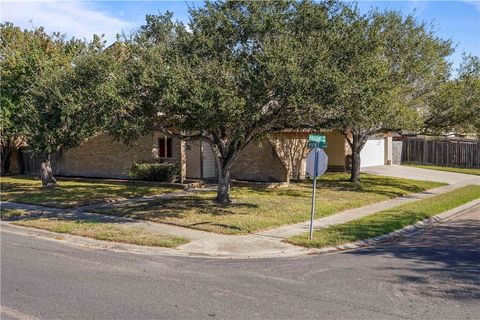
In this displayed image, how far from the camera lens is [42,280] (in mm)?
7797

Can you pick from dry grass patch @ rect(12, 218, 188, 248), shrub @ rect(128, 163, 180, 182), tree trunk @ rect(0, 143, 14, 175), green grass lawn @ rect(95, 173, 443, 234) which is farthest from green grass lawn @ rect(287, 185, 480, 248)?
tree trunk @ rect(0, 143, 14, 175)

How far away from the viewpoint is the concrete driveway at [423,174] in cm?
2519

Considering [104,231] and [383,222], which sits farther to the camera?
[383,222]

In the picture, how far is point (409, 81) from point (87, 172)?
653 inches

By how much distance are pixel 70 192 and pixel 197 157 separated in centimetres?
640

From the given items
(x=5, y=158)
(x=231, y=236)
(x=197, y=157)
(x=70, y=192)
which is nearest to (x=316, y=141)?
(x=231, y=236)

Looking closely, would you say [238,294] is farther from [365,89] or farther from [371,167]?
[371,167]

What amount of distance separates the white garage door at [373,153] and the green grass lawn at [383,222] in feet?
35.8

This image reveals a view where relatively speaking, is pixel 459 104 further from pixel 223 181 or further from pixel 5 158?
pixel 5 158

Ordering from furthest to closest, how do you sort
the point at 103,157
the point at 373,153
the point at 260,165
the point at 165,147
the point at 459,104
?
the point at 373,153 → the point at 103,157 → the point at 165,147 → the point at 260,165 → the point at 459,104

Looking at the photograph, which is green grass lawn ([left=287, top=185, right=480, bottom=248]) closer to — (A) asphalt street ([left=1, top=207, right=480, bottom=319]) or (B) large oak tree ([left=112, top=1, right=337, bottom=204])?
(A) asphalt street ([left=1, top=207, right=480, bottom=319])

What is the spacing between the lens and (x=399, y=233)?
12.1m

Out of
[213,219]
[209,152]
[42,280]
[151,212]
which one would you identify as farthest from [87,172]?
[42,280]

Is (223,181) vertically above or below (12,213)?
above
